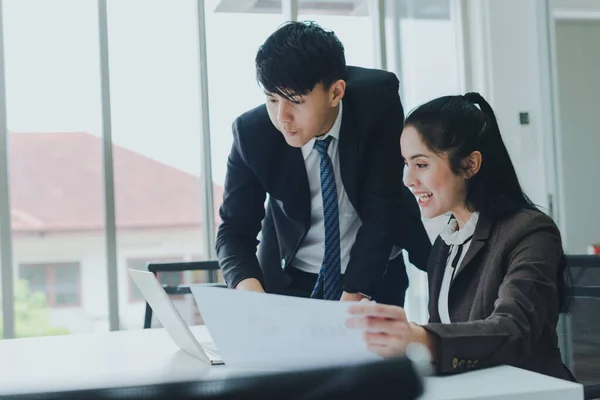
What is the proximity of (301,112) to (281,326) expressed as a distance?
0.90m

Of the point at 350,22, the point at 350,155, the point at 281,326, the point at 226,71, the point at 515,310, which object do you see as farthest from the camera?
the point at 350,22

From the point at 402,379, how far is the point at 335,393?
0.04 meters

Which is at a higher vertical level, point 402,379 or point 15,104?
point 15,104

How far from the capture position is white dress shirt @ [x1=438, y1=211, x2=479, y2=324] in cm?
142

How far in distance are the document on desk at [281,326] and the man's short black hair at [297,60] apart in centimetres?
78

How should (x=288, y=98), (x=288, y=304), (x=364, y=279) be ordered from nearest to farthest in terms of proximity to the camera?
(x=288, y=304) < (x=288, y=98) < (x=364, y=279)

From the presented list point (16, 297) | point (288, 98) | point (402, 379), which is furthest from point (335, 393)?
point (16, 297)

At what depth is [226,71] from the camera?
14.6 feet

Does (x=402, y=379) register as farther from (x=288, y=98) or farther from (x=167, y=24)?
(x=167, y=24)

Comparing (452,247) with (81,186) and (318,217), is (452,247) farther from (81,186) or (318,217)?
(81,186)

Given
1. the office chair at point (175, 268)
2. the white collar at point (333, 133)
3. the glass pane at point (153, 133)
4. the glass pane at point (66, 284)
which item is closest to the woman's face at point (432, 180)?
the white collar at point (333, 133)

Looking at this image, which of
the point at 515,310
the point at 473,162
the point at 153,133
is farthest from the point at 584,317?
the point at 153,133

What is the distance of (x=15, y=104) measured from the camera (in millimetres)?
4035

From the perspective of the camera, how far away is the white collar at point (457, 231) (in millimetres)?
1418
